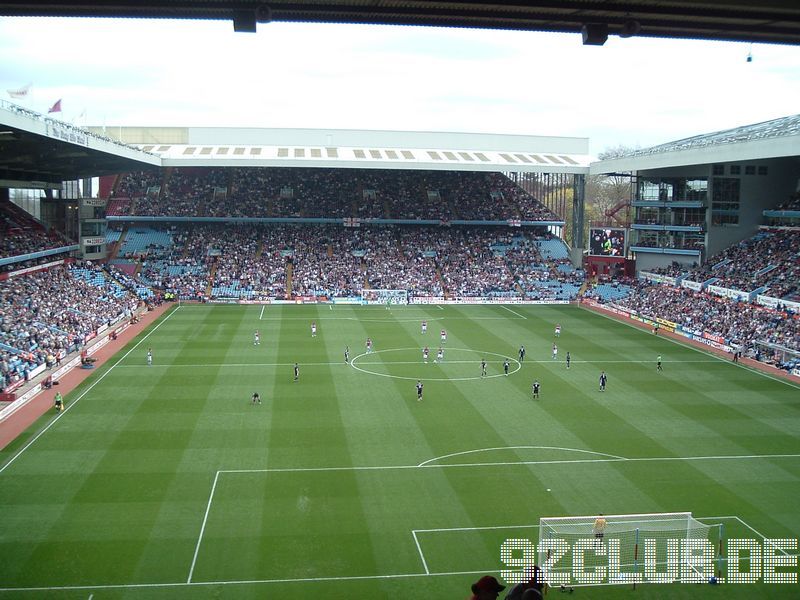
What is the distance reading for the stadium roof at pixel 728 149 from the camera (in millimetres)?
49531

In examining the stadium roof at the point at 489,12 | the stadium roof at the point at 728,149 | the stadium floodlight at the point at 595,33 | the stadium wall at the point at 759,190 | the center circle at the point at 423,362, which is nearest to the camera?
the stadium roof at the point at 489,12

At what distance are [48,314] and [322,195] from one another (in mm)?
39500

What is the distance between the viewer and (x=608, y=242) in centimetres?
7550

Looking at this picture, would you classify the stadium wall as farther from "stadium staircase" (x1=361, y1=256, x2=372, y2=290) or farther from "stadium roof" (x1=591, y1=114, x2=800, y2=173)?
"stadium staircase" (x1=361, y1=256, x2=372, y2=290)

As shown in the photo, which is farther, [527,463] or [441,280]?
[441,280]

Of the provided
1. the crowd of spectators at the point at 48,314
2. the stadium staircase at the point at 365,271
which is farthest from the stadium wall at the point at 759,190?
the crowd of spectators at the point at 48,314

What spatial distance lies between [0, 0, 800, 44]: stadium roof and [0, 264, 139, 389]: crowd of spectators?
26344 mm

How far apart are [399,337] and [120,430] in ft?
78.1

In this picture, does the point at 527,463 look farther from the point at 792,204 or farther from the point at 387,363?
the point at 792,204

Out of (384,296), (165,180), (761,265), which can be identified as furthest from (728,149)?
(165,180)

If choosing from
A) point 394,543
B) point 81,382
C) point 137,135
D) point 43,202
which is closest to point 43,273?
point 43,202

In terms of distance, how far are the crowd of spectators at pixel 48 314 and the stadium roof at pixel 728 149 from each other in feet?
144

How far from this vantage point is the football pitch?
1927cm

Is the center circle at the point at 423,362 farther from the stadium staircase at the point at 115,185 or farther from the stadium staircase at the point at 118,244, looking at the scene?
the stadium staircase at the point at 115,185
